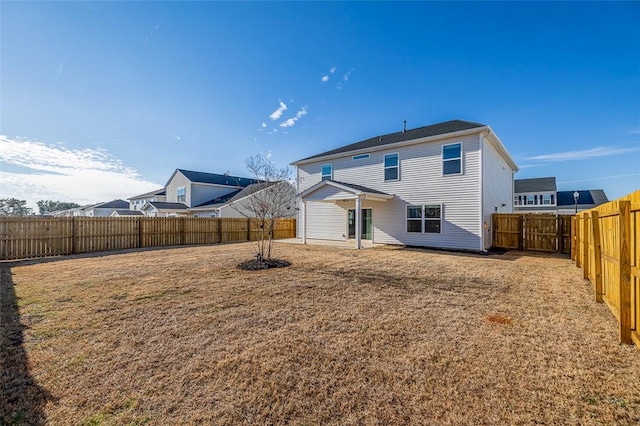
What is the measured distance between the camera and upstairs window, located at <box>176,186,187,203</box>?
28781 mm

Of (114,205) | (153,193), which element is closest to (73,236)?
(153,193)

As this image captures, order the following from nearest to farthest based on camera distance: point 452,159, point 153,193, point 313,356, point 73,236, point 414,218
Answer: point 313,356 < point 73,236 < point 452,159 < point 414,218 < point 153,193

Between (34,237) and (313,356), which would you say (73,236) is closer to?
(34,237)

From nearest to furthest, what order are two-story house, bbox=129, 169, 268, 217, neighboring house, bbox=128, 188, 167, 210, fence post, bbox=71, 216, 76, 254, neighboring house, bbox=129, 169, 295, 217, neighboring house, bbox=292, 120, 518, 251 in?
neighboring house, bbox=292, 120, 518, 251 < fence post, bbox=71, 216, 76, 254 < neighboring house, bbox=129, 169, 295, 217 < two-story house, bbox=129, 169, 268, 217 < neighboring house, bbox=128, 188, 167, 210

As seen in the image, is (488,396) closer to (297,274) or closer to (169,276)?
(297,274)

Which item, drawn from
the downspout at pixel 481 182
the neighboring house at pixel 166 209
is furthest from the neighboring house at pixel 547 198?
the neighboring house at pixel 166 209

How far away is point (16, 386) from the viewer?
7.86ft

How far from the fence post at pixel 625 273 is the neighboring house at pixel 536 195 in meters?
40.3

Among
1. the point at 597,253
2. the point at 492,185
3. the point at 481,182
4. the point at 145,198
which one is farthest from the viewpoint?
the point at 145,198

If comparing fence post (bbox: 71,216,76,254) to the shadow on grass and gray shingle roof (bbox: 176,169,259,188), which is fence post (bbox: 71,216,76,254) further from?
gray shingle roof (bbox: 176,169,259,188)

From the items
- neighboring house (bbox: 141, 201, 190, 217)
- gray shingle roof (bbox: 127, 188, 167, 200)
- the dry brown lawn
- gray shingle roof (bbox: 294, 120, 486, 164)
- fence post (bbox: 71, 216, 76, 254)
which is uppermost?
gray shingle roof (bbox: 294, 120, 486, 164)

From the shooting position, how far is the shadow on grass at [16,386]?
79.6 inches

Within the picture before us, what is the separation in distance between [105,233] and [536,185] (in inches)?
1952

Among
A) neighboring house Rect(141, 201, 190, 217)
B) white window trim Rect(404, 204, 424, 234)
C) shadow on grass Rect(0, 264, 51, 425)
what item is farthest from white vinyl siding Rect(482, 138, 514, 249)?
neighboring house Rect(141, 201, 190, 217)
